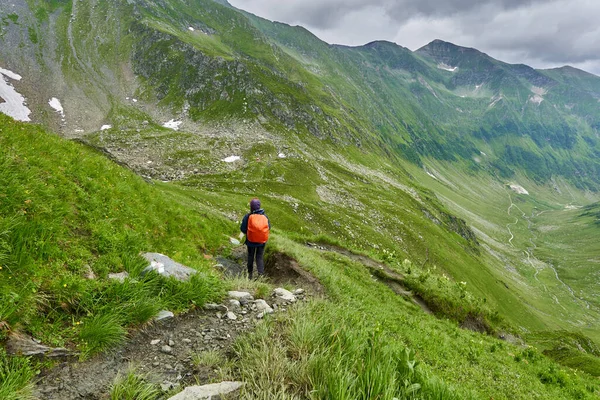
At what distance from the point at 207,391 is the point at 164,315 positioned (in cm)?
297

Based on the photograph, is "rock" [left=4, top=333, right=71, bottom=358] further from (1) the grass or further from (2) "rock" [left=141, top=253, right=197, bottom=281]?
(2) "rock" [left=141, top=253, right=197, bottom=281]

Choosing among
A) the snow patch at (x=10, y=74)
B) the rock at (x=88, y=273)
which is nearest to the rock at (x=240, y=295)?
the rock at (x=88, y=273)

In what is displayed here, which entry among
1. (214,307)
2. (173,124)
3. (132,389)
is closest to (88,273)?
(214,307)

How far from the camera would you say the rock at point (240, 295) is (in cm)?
974

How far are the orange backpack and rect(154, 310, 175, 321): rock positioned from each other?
6.95 metres

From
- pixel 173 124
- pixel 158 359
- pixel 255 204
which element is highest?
pixel 173 124

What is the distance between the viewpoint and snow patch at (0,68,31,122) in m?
101

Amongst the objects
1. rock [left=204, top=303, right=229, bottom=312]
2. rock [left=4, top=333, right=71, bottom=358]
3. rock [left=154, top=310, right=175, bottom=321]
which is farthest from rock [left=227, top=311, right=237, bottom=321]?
rock [left=4, top=333, right=71, bottom=358]

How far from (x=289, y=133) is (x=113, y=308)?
439ft

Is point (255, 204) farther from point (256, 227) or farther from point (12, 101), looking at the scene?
point (12, 101)

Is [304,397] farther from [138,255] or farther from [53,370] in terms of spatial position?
[138,255]

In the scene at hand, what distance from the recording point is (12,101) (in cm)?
10625

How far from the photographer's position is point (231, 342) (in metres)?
7.43

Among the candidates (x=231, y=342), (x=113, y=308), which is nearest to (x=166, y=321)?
(x=113, y=308)
